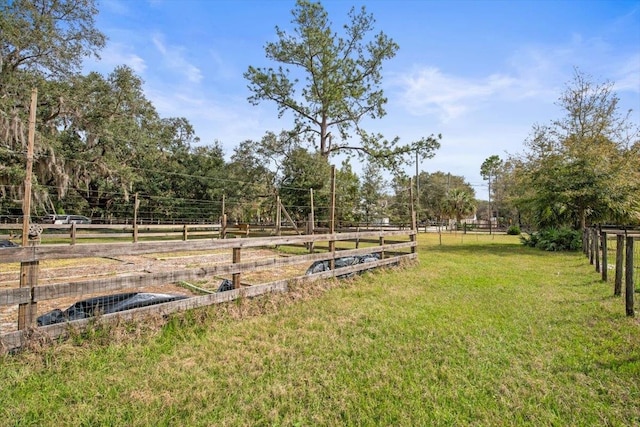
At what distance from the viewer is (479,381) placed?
8.50 feet

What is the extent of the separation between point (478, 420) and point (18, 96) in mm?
21694

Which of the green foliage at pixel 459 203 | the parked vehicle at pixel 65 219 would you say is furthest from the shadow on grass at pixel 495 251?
the green foliage at pixel 459 203

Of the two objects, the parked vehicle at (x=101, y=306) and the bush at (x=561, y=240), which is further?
the bush at (x=561, y=240)

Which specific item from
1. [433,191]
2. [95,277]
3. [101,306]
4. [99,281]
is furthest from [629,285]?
[433,191]

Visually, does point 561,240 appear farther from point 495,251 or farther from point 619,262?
point 619,262

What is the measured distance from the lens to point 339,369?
109 inches

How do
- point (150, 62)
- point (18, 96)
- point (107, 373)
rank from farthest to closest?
point (18, 96)
point (150, 62)
point (107, 373)

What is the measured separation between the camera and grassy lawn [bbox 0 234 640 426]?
215 centimetres

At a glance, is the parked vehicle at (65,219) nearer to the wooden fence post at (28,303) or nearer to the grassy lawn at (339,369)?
the wooden fence post at (28,303)

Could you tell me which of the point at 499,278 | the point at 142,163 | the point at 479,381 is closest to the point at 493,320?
the point at 479,381

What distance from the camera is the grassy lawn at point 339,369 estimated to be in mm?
2146

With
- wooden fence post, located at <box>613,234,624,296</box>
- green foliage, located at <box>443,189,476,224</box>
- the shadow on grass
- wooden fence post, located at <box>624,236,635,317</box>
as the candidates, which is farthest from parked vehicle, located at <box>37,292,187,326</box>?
green foliage, located at <box>443,189,476,224</box>

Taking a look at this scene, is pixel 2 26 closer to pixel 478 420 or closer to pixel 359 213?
pixel 478 420

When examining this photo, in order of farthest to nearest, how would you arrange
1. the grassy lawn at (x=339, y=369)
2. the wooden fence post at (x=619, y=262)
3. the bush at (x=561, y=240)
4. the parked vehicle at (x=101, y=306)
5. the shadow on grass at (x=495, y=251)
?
1. the bush at (x=561, y=240)
2. the shadow on grass at (x=495, y=251)
3. the wooden fence post at (x=619, y=262)
4. the parked vehicle at (x=101, y=306)
5. the grassy lawn at (x=339, y=369)
